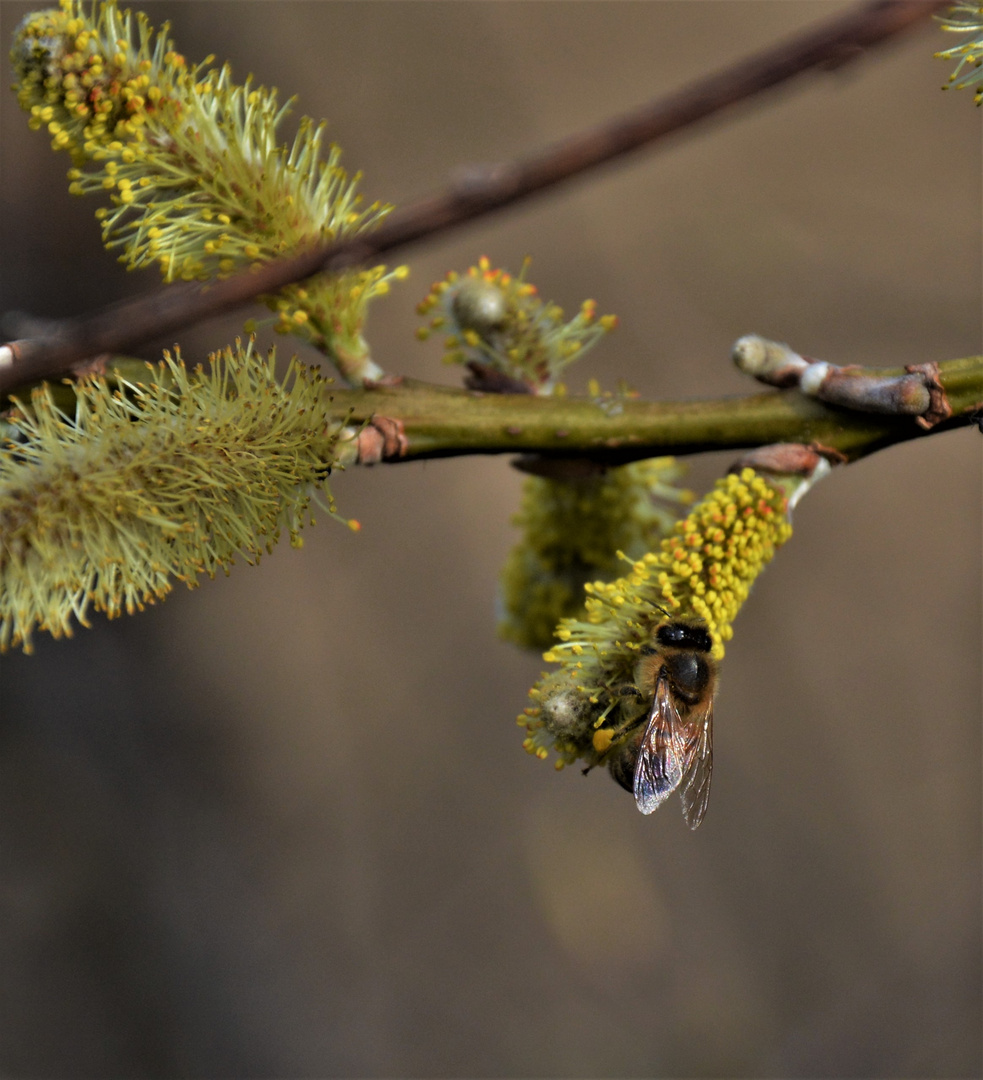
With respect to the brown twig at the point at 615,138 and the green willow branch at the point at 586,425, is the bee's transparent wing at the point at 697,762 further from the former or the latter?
the brown twig at the point at 615,138

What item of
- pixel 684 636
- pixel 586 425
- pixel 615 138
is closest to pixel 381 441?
pixel 586 425

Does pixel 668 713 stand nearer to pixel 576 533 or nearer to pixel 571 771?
pixel 576 533

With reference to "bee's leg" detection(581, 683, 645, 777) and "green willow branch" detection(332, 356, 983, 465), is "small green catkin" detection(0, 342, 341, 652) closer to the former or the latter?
"green willow branch" detection(332, 356, 983, 465)

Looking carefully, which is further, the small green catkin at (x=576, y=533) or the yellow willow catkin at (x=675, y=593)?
the small green catkin at (x=576, y=533)

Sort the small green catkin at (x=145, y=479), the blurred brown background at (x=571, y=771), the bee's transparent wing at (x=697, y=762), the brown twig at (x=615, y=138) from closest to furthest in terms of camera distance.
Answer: the brown twig at (x=615, y=138)
the small green catkin at (x=145, y=479)
the bee's transparent wing at (x=697, y=762)
the blurred brown background at (x=571, y=771)

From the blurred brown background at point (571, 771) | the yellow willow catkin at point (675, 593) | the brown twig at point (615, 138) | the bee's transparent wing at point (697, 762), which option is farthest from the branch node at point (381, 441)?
the blurred brown background at point (571, 771)
